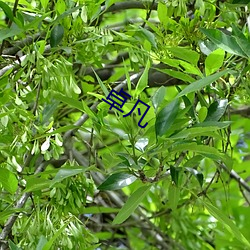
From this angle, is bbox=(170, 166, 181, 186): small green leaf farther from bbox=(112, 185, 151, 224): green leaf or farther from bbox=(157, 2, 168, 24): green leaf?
bbox=(157, 2, 168, 24): green leaf

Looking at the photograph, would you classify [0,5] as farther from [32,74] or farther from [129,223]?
[129,223]

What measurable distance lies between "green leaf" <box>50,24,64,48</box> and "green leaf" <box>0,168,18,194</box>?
182 mm

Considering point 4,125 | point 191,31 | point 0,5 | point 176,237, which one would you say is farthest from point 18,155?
point 176,237

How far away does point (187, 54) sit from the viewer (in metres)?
0.88

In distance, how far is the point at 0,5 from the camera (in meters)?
0.86

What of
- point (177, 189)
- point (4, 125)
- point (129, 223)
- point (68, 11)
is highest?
point (68, 11)

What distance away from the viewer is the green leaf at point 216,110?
901 millimetres

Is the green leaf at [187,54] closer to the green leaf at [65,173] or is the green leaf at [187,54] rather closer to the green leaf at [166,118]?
the green leaf at [166,118]

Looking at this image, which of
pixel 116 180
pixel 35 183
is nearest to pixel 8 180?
pixel 35 183

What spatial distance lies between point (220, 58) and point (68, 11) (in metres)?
0.21

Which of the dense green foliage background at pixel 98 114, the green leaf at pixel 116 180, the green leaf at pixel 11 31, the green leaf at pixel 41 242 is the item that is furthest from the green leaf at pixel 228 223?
the green leaf at pixel 11 31

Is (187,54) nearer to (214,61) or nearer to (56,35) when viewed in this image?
(214,61)

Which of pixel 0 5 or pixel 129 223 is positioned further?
pixel 129 223

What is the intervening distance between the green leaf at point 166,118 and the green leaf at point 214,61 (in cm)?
10
